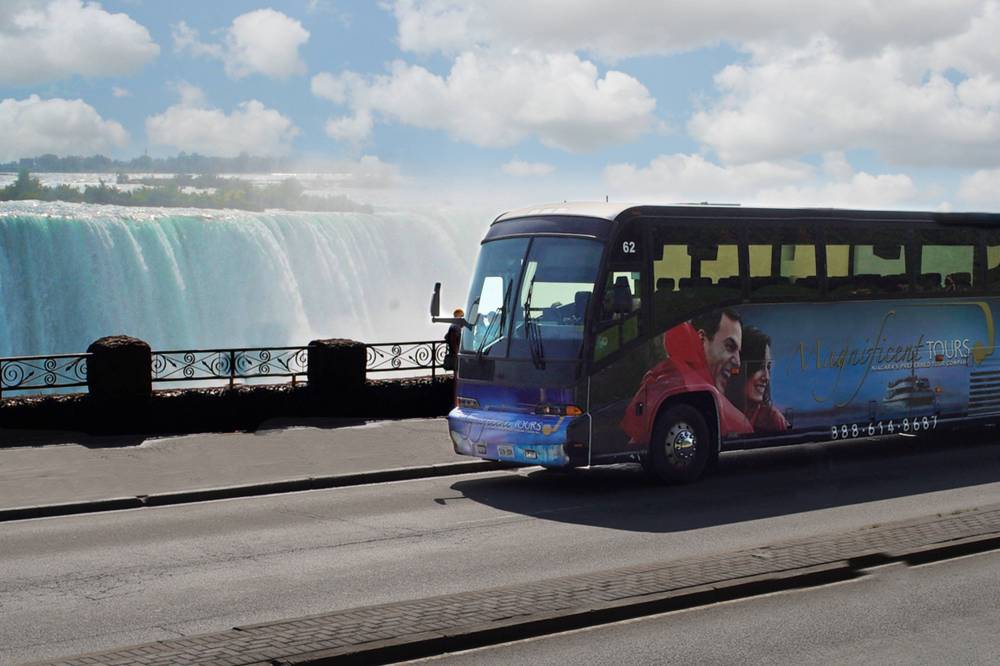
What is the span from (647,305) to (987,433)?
925 centimetres

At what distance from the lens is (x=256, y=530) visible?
1376 centimetres

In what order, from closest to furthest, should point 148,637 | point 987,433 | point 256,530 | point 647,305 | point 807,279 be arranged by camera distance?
point 148,637
point 256,530
point 647,305
point 807,279
point 987,433

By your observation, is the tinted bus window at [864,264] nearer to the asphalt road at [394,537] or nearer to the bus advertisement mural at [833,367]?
the bus advertisement mural at [833,367]

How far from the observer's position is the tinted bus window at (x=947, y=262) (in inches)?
778

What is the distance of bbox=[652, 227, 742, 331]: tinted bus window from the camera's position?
53.8 ft

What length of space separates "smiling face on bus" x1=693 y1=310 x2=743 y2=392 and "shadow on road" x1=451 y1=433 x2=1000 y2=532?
1.40 metres

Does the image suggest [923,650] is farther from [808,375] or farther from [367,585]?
[808,375]

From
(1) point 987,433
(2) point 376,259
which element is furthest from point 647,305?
(2) point 376,259

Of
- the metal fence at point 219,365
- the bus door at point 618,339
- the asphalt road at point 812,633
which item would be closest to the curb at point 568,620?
the asphalt road at point 812,633

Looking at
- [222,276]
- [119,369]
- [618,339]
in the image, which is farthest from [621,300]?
[222,276]

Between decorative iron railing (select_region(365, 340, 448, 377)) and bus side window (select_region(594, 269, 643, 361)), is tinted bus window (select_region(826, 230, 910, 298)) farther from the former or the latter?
decorative iron railing (select_region(365, 340, 448, 377))

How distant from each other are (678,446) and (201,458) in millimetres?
6820

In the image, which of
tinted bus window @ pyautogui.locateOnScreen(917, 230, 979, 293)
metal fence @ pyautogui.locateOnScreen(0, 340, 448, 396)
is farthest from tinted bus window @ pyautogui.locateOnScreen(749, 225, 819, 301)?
metal fence @ pyautogui.locateOnScreen(0, 340, 448, 396)

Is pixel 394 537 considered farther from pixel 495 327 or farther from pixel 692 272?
pixel 692 272
